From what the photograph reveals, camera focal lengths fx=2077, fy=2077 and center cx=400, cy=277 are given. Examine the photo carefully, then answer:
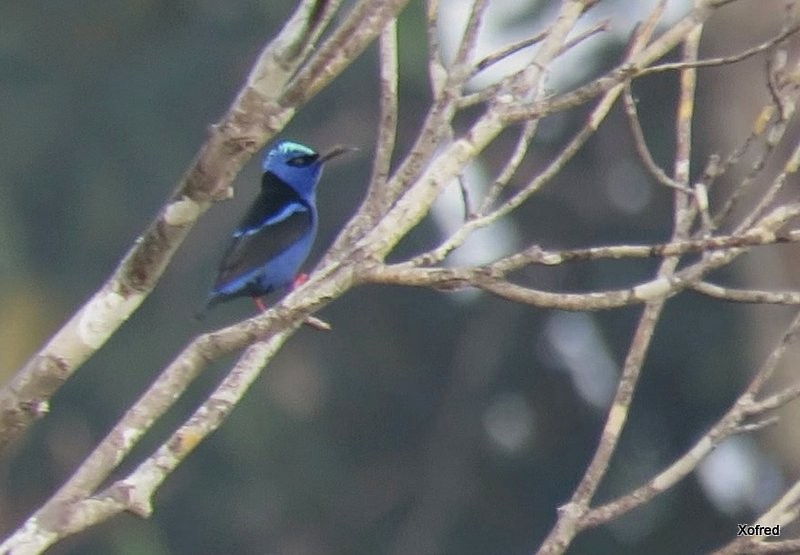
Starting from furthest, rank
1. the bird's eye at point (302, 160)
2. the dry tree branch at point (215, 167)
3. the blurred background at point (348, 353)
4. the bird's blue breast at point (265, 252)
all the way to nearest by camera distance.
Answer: the blurred background at point (348, 353) → the bird's eye at point (302, 160) → the bird's blue breast at point (265, 252) → the dry tree branch at point (215, 167)

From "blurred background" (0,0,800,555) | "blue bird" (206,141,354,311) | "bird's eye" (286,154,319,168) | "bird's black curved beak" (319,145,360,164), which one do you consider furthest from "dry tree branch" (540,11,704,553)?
"blurred background" (0,0,800,555)

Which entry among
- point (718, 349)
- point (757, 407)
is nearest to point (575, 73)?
point (718, 349)

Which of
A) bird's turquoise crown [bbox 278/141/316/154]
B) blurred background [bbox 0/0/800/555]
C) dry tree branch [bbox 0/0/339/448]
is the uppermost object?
blurred background [bbox 0/0/800/555]

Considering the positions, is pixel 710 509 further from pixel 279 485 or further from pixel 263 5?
pixel 263 5

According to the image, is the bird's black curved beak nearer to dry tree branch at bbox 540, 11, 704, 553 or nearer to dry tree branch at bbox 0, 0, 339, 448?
dry tree branch at bbox 540, 11, 704, 553

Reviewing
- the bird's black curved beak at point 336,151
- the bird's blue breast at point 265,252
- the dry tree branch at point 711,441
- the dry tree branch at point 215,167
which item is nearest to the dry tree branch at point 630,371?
the dry tree branch at point 711,441

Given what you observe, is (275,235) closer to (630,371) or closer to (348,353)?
(630,371)

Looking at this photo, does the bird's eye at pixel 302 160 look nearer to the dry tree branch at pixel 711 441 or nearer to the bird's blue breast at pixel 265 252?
the bird's blue breast at pixel 265 252
